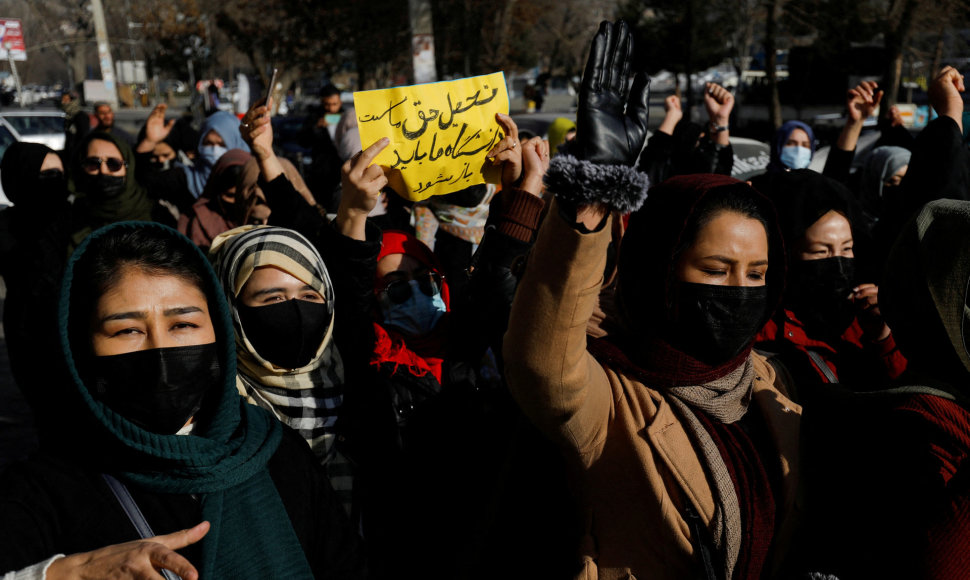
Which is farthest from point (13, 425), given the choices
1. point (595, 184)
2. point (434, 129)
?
point (595, 184)

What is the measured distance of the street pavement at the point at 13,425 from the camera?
4.80 m

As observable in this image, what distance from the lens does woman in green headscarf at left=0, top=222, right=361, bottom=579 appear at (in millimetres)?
1538

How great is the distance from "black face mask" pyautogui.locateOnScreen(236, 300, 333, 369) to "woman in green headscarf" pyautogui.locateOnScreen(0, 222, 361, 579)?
417 millimetres

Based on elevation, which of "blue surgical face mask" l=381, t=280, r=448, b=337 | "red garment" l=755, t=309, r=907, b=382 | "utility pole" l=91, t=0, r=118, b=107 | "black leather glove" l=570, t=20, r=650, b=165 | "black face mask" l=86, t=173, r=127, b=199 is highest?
"utility pole" l=91, t=0, r=118, b=107

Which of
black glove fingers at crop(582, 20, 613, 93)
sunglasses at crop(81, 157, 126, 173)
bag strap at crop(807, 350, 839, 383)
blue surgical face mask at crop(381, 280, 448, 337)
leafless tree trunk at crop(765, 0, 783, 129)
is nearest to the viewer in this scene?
black glove fingers at crop(582, 20, 613, 93)

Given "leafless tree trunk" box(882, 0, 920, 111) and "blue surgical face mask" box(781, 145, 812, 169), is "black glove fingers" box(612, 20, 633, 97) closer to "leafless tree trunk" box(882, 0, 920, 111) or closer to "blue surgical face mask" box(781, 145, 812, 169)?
"blue surgical face mask" box(781, 145, 812, 169)

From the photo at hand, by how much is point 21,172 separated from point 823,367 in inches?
171

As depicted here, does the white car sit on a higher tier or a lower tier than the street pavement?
higher

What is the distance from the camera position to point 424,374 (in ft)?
8.31

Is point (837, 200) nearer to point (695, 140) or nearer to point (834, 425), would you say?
point (834, 425)

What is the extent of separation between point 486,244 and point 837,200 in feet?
4.31

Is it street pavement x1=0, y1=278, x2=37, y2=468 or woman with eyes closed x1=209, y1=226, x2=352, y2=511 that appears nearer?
woman with eyes closed x1=209, y1=226, x2=352, y2=511

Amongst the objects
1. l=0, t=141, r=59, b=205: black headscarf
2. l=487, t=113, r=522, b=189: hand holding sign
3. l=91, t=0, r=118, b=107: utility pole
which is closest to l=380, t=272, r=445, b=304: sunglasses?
l=487, t=113, r=522, b=189: hand holding sign

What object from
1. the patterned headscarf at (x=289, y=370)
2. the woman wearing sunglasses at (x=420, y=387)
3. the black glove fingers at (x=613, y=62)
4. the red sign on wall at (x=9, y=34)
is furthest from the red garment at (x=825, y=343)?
the red sign on wall at (x=9, y=34)
